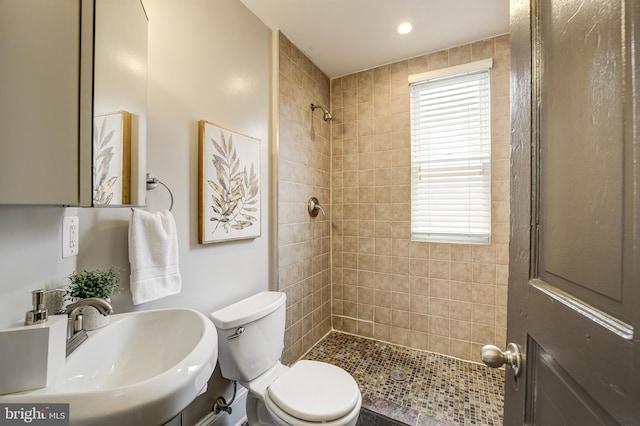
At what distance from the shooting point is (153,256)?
3.59 feet

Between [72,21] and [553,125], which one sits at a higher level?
[72,21]

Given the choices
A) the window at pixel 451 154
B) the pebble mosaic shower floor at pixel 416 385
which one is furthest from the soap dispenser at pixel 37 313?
the window at pixel 451 154

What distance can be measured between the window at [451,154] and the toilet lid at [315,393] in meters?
1.29

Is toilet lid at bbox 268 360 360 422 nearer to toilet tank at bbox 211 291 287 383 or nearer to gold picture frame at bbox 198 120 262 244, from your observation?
toilet tank at bbox 211 291 287 383

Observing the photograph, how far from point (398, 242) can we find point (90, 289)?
1.99 m

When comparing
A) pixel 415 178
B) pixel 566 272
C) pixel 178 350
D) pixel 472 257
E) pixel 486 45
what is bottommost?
pixel 178 350

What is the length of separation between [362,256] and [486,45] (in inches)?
73.7

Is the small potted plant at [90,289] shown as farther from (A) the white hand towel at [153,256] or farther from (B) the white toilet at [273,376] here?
(B) the white toilet at [273,376]

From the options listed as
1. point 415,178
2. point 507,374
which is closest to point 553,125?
point 507,374

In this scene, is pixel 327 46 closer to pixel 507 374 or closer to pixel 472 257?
pixel 472 257

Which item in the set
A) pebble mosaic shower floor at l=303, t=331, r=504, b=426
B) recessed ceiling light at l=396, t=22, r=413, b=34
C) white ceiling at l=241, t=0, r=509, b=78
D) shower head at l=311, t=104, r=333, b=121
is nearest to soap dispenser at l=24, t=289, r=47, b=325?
pebble mosaic shower floor at l=303, t=331, r=504, b=426

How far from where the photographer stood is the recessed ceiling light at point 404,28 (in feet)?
5.93

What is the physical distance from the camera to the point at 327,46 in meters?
2.06

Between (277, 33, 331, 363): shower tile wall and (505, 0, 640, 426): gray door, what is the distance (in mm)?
1481
